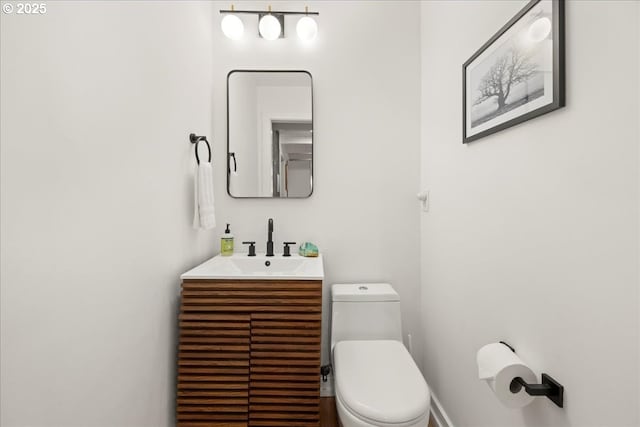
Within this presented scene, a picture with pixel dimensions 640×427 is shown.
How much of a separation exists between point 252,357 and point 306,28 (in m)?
1.84

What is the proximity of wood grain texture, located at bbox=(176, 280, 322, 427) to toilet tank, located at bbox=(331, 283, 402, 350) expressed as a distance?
0.37 m

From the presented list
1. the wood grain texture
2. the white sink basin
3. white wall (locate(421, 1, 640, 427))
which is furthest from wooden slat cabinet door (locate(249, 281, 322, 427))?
white wall (locate(421, 1, 640, 427))

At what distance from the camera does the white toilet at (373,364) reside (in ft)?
3.73

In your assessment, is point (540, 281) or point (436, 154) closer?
point (540, 281)

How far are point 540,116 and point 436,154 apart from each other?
0.84m

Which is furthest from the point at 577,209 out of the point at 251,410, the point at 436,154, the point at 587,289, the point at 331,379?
the point at 331,379

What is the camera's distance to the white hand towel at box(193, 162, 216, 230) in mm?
1600

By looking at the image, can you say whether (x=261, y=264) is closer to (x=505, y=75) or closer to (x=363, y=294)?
(x=363, y=294)

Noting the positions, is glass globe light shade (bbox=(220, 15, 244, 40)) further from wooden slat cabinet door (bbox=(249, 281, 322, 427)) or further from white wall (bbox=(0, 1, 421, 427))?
wooden slat cabinet door (bbox=(249, 281, 322, 427))

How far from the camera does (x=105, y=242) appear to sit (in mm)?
998

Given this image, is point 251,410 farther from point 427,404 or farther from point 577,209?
point 577,209

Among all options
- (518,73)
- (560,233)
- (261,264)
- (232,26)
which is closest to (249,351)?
(261,264)

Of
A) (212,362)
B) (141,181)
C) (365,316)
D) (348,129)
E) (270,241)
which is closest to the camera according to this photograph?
(141,181)

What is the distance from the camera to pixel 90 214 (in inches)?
37.0
